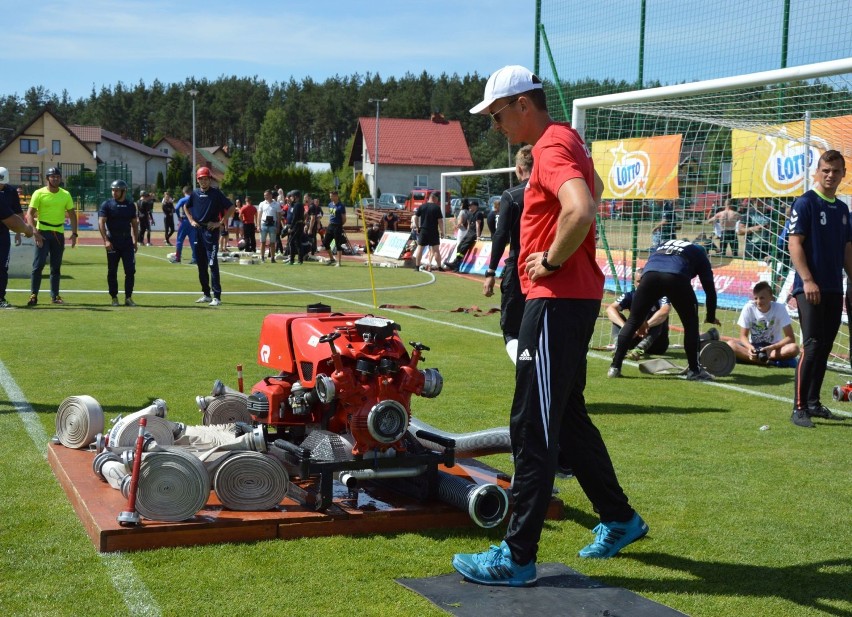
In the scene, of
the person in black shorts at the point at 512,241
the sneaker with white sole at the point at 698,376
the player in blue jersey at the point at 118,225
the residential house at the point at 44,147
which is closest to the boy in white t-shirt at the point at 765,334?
the sneaker with white sole at the point at 698,376

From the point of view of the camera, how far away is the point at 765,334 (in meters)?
12.1

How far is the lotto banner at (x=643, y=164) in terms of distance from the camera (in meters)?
16.0

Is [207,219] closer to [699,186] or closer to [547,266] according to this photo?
[699,186]

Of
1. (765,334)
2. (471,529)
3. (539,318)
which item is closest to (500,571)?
(471,529)

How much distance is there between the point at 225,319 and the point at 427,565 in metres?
10.5

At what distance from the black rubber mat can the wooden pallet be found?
721mm

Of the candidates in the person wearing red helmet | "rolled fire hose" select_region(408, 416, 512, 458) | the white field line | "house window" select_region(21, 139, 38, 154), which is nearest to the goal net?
the person wearing red helmet

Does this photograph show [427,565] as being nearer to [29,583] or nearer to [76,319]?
[29,583]

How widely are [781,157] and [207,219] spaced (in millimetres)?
A: 9320

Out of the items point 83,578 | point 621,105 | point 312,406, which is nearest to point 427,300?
point 621,105

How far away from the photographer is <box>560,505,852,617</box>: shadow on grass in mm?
4344

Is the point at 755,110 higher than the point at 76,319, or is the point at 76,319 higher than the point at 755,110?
the point at 755,110

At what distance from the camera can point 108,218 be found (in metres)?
15.7

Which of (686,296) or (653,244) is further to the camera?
(653,244)
